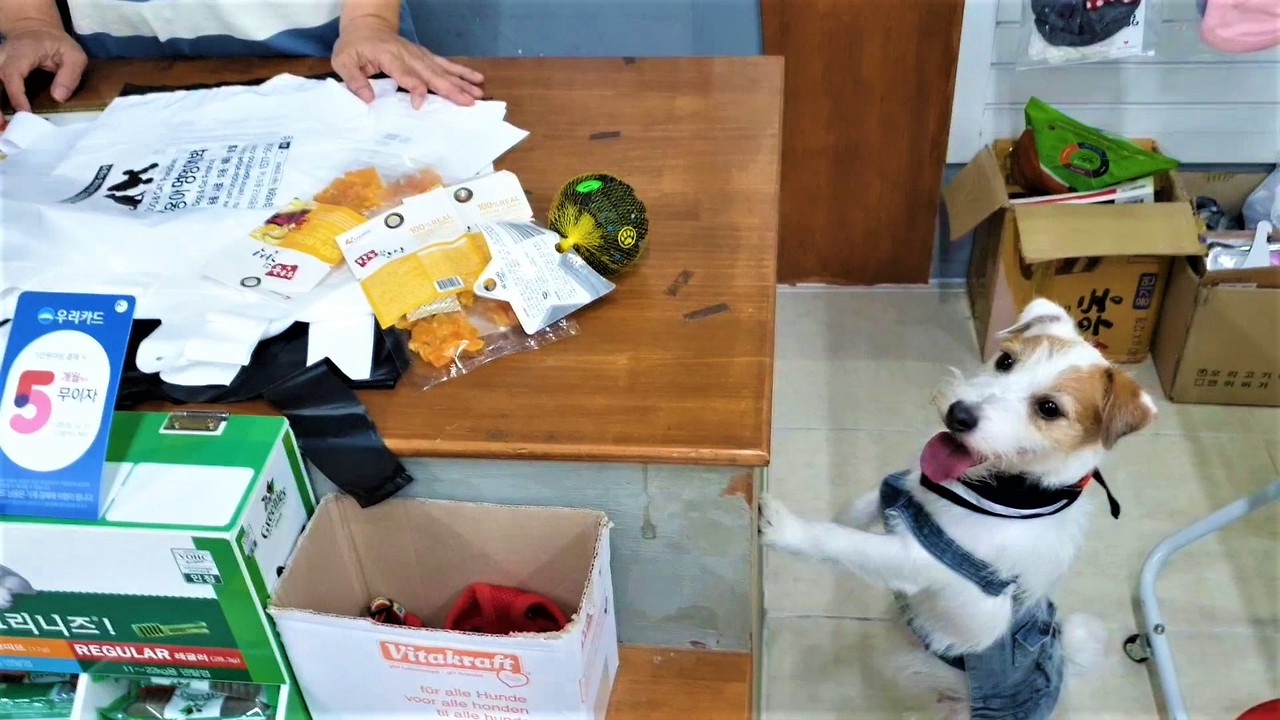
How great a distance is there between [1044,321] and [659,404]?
54 centimetres

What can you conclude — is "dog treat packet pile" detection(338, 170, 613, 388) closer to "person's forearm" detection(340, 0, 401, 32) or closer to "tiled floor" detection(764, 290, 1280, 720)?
"person's forearm" detection(340, 0, 401, 32)

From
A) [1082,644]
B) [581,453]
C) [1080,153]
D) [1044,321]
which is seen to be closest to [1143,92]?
[1080,153]

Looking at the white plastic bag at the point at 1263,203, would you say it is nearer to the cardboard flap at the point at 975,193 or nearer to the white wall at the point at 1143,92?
the white wall at the point at 1143,92

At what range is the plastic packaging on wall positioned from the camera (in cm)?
185

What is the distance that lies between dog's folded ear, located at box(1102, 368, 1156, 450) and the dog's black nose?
0.46 ft

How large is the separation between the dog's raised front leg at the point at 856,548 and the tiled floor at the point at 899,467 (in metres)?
0.43

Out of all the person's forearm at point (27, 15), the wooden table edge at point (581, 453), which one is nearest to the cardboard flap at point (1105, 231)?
the wooden table edge at point (581, 453)

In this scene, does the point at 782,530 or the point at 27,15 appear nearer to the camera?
the point at 782,530

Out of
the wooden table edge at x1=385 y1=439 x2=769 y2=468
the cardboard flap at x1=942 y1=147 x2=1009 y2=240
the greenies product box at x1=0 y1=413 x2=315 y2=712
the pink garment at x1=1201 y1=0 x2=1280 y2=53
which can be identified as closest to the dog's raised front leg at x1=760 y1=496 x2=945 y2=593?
the wooden table edge at x1=385 y1=439 x2=769 y2=468

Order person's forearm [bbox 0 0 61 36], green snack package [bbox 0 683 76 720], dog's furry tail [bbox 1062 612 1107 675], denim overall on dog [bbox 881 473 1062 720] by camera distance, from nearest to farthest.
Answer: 1. green snack package [bbox 0 683 76 720]
2. denim overall on dog [bbox 881 473 1062 720]
3. dog's furry tail [bbox 1062 612 1107 675]
4. person's forearm [bbox 0 0 61 36]

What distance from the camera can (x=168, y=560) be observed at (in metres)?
0.89

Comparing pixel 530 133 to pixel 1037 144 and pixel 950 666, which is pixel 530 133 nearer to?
pixel 950 666

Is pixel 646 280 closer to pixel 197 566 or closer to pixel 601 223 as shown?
pixel 601 223

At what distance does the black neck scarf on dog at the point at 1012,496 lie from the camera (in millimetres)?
1165
